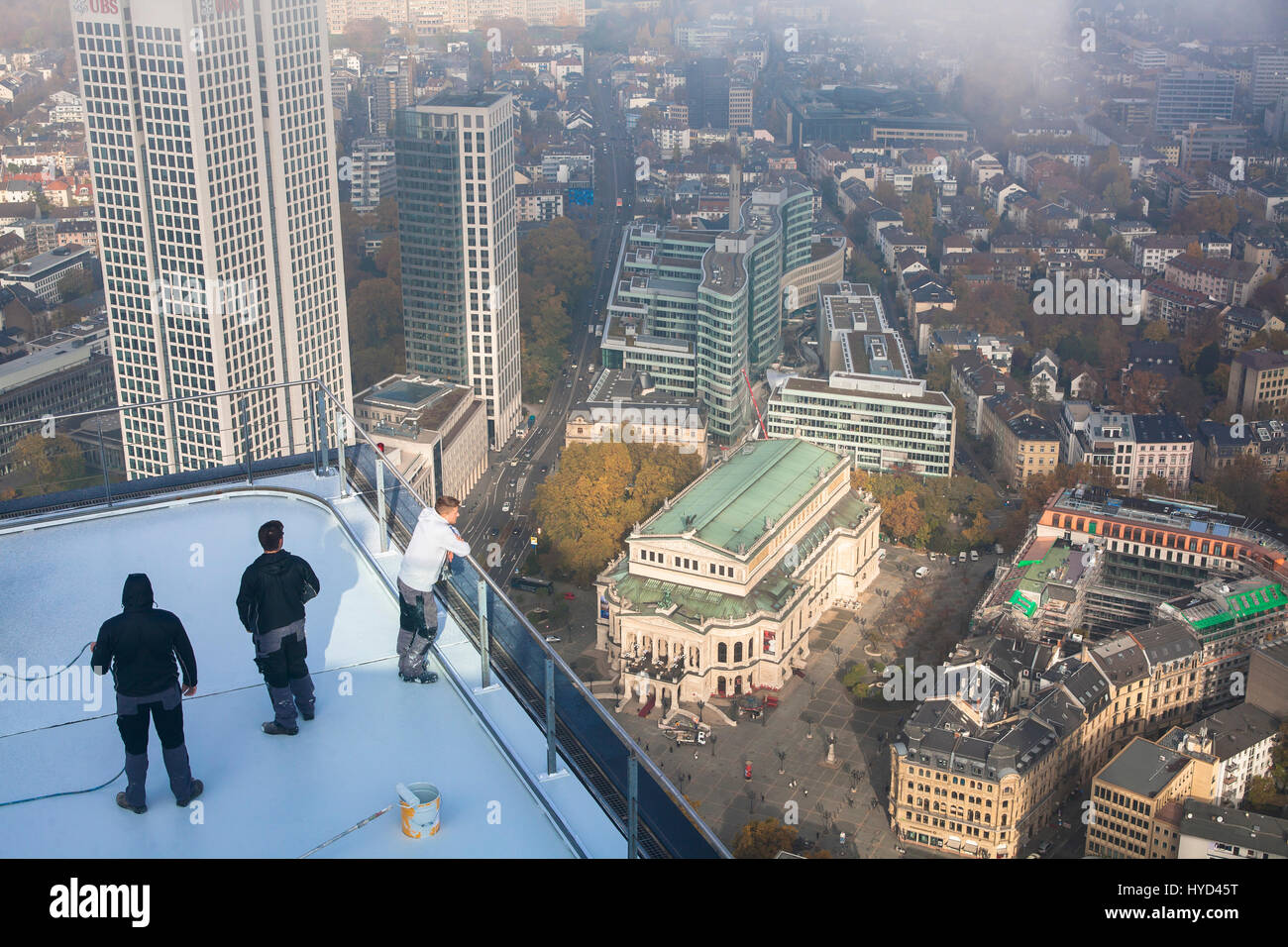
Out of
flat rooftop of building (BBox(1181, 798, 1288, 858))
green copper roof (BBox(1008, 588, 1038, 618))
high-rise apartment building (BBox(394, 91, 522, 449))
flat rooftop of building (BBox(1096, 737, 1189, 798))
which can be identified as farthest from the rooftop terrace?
high-rise apartment building (BBox(394, 91, 522, 449))

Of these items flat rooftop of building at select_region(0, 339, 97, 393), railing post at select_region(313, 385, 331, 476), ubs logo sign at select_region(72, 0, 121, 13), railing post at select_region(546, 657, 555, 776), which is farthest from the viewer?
flat rooftop of building at select_region(0, 339, 97, 393)

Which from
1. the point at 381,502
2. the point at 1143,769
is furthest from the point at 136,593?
the point at 1143,769

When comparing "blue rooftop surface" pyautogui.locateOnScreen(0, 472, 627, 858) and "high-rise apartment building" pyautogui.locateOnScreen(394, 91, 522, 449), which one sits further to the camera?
"high-rise apartment building" pyautogui.locateOnScreen(394, 91, 522, 449)

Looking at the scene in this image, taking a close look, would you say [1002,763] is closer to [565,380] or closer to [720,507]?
[720,507]

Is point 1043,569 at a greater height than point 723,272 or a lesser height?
lesser

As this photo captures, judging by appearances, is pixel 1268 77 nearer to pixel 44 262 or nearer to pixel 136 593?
pixel 44 262

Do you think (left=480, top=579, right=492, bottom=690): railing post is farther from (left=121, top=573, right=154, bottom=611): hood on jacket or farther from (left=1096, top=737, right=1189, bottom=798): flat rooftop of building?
(left=1096, top=737, right=1189, bottom=798): flat rooftop of building
